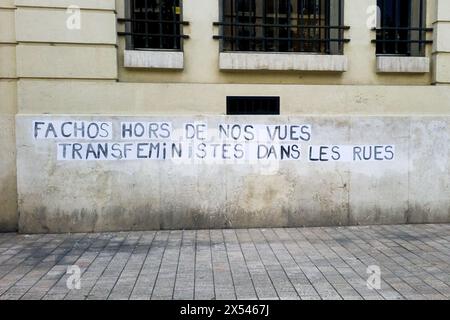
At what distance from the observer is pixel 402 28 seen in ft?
27.4

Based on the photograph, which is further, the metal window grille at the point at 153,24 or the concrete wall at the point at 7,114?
the metal window grille at the point at 153,24

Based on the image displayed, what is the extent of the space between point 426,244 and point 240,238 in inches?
110

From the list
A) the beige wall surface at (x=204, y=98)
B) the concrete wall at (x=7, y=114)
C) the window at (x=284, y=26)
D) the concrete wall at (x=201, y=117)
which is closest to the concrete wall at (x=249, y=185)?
the concrete wall at (x=201, y=117)

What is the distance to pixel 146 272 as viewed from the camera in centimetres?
553

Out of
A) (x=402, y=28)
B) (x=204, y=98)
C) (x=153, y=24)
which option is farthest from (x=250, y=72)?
(x=402, y=28)

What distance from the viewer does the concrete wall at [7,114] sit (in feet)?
24.5

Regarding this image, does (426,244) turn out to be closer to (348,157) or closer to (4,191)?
(348,157)

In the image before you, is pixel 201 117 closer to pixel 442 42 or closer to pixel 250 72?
pixel 250 72

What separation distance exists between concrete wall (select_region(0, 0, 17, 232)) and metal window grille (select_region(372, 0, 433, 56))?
251 inches

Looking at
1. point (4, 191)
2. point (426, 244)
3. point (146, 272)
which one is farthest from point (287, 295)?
point (4, 191)

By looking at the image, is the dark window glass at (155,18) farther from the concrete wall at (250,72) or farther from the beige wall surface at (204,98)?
the beige wall surface at (204,98)

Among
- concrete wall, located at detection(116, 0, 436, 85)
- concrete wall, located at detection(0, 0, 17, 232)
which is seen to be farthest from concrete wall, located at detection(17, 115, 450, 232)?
concrete wall, located at detection(116, 0, 436, 85)

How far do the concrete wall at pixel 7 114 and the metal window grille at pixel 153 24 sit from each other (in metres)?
1.91

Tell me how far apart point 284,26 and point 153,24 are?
231cm
